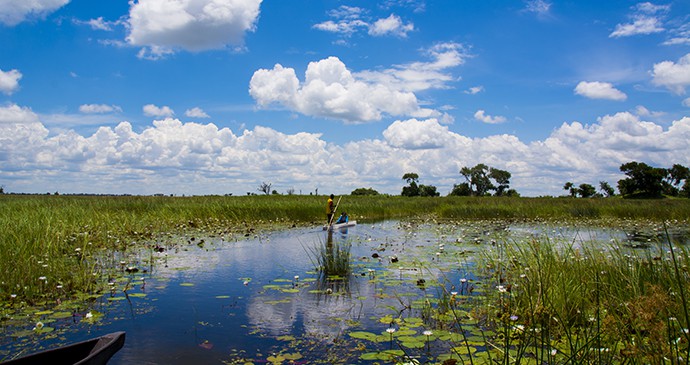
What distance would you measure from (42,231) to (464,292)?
988 cm

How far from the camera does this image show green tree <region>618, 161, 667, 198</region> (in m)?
69.5

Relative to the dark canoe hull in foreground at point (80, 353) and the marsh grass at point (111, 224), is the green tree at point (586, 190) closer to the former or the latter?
the marsh grass at point (111, 224)

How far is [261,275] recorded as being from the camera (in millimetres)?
10836

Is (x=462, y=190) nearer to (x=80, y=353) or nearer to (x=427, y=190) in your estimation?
(x=427, y=190)

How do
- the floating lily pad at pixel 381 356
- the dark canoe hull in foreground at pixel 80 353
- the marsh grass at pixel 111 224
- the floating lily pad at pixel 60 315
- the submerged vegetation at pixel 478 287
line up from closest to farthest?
the dark canoe hull in foreground at pixel 80 353 < the submerged vegetation at pixel 478 287 < the floating lily pad at pixel 381 356 < the floating lily pad at pixel 60 315 < the marsh grass at pixel 111 224

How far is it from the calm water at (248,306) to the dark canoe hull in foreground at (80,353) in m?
1.81

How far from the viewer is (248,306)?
320 inches

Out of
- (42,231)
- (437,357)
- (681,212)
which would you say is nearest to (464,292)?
(437,357)

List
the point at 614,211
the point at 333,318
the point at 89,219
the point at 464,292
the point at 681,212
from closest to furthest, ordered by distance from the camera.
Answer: the point at 333,318 → the point at 464,292 → the point at 89,219 → the point at 681,212 → the point at 614,211

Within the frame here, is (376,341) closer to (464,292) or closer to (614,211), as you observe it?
(464,292)

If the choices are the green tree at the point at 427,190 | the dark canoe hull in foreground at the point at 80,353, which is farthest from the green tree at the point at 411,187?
the dark canoe hull in foreground at the point at 80,353

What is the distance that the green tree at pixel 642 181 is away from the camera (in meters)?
69.5

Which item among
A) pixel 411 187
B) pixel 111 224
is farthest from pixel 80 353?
A: pixel 411 187

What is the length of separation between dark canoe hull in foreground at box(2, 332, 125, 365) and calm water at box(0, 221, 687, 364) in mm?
1814
